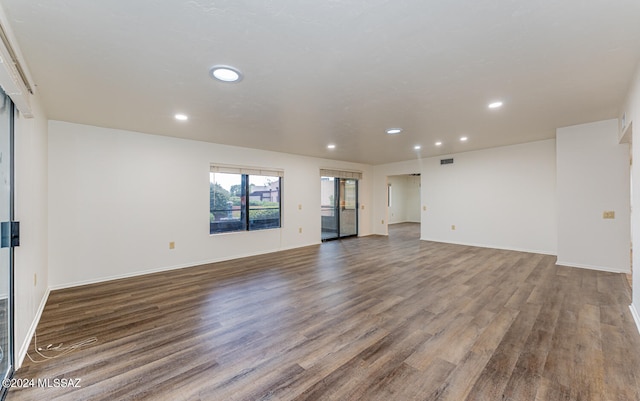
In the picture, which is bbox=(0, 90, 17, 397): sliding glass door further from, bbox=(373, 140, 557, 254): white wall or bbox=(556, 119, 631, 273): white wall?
bbox=(373, 140, 557, 254): white wall

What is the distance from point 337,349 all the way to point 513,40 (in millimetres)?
2653

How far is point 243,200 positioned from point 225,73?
11.8ft

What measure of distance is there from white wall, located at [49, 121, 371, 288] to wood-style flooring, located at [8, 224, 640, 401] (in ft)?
1.70

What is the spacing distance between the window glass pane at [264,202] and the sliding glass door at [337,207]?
1.64 meters

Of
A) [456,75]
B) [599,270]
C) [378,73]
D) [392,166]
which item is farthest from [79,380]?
[392,166]

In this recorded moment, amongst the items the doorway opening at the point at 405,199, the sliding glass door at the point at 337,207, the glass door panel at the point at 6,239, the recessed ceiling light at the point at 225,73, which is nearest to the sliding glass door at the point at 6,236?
the glass door panel at the point at 6,239

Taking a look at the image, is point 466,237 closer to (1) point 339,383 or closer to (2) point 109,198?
(1) point 339,383

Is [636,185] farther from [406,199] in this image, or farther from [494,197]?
[406,199]

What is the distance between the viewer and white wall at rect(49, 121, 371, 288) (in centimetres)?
372

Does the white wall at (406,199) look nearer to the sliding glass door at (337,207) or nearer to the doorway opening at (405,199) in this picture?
the doorway opening at (405,199)

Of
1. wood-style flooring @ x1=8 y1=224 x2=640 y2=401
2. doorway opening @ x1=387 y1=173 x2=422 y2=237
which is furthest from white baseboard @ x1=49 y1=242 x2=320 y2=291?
doorway opening @ x1=387 y1=173 x2=422 y2=237

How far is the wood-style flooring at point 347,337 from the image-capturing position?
1.70m

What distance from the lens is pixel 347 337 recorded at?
2.31 meters

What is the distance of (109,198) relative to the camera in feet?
13.3
